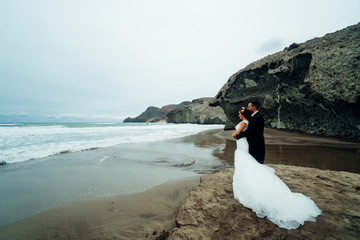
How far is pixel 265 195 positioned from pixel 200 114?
4856 cm

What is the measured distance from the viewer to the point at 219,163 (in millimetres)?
6066

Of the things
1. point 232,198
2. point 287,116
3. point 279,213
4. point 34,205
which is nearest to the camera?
point 279,213

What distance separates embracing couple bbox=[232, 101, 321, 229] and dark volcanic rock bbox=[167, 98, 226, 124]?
40493mm

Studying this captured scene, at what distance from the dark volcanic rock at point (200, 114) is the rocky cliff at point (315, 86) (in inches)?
1113

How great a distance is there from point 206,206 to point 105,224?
1635 mm

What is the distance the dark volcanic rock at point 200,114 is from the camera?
47.4m

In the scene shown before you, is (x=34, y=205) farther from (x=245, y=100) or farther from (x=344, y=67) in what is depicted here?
(x=245, y=100)

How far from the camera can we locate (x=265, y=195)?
2209mm

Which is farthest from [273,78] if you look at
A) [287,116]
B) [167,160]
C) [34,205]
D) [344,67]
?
[34,205]

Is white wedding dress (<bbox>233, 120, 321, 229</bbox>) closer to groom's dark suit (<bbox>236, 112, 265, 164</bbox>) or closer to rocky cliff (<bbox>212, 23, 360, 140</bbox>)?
groom's dark suit (<bbox>236, 112, 265, 164</bbox>)

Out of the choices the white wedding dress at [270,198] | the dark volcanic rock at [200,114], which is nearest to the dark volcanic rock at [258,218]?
the white wedding dress at [270,198]

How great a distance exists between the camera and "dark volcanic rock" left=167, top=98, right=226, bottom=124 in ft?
155

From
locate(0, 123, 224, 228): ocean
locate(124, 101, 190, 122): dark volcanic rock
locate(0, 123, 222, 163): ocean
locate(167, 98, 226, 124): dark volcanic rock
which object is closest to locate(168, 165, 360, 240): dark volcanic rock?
locate(0, 123, 224, 228): ocean

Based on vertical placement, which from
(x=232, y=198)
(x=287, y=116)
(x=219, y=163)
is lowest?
(x=219, y=163)
